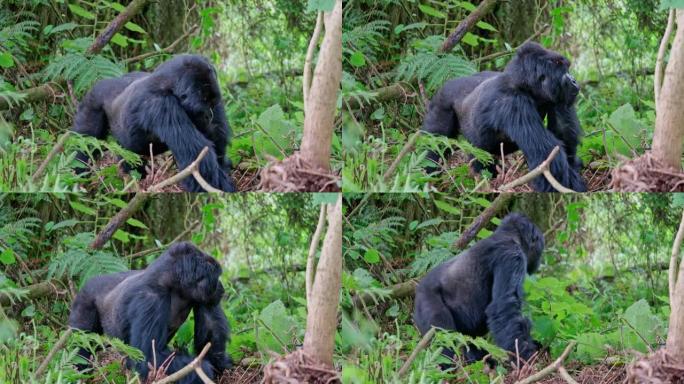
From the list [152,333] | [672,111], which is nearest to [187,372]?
[152,333]

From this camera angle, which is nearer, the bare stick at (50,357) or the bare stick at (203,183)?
the bare stick at (203,183)

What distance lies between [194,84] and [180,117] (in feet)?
0.49

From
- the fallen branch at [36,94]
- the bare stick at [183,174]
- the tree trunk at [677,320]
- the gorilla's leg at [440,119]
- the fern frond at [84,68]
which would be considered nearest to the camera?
the tree trunk at [677,320]

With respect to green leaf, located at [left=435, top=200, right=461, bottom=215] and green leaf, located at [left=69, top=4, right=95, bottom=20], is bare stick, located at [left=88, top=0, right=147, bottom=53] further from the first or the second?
green leaf, located at [left=435, top=200, right=461, bottom=215]

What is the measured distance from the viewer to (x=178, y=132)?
4.09m

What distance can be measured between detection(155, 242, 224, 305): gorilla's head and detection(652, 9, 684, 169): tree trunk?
6.09 feet

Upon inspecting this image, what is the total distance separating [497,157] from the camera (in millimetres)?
4230

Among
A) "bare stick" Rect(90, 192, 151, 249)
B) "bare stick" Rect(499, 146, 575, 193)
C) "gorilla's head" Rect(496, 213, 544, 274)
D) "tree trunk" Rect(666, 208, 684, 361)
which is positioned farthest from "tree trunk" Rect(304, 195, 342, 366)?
"bare stick" Rect(90, 192, 151, 249)

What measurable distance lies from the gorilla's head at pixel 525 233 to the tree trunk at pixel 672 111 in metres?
0.70

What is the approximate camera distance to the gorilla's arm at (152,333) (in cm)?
404

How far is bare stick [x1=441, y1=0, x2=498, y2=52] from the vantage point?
14.2ft

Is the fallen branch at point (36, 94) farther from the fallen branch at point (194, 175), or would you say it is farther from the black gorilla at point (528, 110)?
the black gorilla at point (528, 110)

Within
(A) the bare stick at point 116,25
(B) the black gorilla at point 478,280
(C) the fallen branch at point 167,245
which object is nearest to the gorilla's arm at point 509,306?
(B) the black gorilla at point 478,280

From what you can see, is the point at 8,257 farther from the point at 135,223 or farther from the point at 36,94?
the point at 36,94
